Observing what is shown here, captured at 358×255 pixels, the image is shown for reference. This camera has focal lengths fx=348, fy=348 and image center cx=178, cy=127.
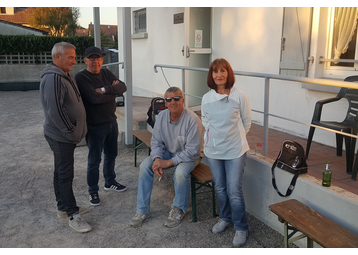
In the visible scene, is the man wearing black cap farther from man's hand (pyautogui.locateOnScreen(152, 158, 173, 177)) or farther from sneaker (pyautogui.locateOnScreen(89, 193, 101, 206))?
man's hand (pyautogui.locateOnScreen(152, 158, 173, 177))

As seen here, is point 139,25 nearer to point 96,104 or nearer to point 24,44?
point 96,104

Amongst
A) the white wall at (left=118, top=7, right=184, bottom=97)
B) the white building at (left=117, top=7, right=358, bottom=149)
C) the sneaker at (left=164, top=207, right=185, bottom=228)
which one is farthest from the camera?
the white wall at (left=118, top=7, right=184, bottom=97)

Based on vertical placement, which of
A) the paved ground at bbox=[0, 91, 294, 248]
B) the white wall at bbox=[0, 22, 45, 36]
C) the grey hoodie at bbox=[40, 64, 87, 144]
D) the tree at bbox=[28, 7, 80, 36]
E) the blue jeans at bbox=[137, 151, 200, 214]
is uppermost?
the tree at bbox=[28, 7, 80, 36]

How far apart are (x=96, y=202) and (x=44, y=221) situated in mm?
561

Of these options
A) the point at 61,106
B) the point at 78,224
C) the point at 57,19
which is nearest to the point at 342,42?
the point at 61,106

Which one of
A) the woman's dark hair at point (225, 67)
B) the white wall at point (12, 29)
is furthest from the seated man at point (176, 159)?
the white wall at point (12, 29)

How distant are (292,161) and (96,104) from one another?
198cm

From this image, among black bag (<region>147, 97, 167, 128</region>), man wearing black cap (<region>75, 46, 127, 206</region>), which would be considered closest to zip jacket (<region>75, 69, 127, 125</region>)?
Result: man wearing black cap (<region>75, 46, 127, 206</region>)

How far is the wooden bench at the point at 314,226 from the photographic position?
2.15m

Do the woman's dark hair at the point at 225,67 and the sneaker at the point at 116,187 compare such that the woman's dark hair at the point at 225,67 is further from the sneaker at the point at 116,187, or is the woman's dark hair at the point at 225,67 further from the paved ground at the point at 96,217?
the sneaker at the point at 116,187

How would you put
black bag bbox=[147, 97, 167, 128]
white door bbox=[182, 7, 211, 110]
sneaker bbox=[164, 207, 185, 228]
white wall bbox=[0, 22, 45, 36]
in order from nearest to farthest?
sneaker bbox=[164, 207, 185, 228], black bag bbox=[147, 97, 167, 128], white door bbox=[182, 7, 211, 110], white wall bbox=[0, 22, 45, 36]

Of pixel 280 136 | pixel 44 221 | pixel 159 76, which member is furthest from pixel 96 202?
pixel 159 76

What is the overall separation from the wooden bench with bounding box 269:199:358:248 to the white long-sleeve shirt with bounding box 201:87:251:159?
1.85ft

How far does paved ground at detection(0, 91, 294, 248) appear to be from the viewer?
9.68ft
